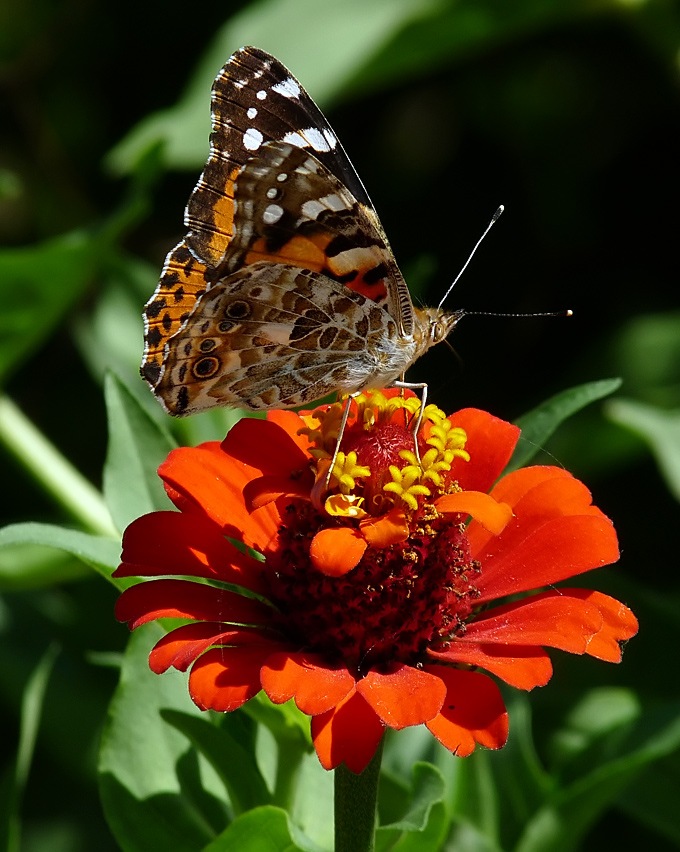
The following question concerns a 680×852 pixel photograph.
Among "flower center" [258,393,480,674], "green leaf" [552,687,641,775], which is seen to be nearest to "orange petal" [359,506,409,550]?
"flower center" [258,393,480,674]

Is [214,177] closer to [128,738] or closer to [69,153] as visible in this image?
[128,738]

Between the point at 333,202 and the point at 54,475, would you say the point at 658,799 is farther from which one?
the point at 54,475

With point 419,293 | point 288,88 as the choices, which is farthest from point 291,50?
point 288,88

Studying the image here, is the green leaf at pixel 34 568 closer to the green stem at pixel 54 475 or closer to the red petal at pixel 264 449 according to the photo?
the green stem at pixel 54 475

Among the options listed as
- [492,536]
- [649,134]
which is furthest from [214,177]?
[649,134]

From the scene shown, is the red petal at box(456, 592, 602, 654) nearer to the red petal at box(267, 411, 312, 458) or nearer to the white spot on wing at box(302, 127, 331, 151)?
the red petal at box(267, 411, 312, 458)

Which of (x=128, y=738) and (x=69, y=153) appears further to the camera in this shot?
(x=69, y=153)
